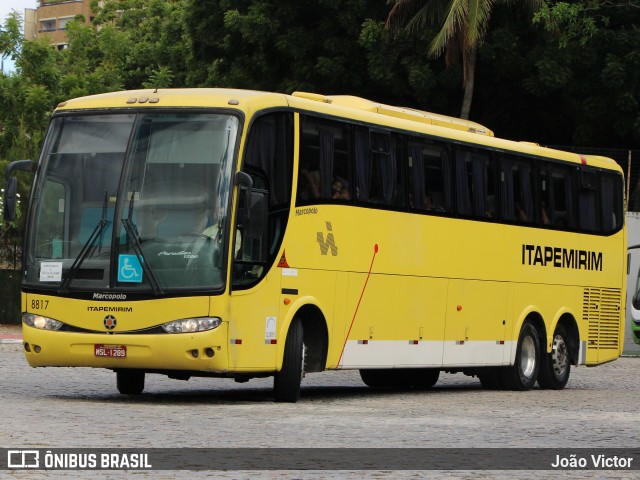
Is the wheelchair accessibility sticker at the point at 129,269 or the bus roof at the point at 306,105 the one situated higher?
the bus roof at the point at 306,105

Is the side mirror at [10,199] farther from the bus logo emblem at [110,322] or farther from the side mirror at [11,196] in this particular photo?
the bus logo emblem at [110,322]

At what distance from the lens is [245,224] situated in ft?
54.4

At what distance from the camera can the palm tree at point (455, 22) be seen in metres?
37.4

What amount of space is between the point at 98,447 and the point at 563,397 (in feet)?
35.8

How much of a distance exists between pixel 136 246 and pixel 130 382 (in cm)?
276

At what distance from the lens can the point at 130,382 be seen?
61.6 feet

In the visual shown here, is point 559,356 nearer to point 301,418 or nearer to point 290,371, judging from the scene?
point 290,371

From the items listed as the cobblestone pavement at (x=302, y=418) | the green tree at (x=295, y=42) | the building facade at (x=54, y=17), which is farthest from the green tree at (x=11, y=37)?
the building facade at (x=54, y=17)

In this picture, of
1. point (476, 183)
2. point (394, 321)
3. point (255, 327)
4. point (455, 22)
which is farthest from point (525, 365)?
point (455, 22)

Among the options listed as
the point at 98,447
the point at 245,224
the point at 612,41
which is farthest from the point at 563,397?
the point at 612,41

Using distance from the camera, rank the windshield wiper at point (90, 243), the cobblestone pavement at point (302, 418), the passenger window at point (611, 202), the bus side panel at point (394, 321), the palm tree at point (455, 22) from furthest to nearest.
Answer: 1. the palm tree at point (455, 22)
2. the passenger window at point (611, 202)
3. the bus side panel at point (394, 321)
4. the windshield wiper at point (90, 243)
5. the cobblestone pavement at point (302, 418)

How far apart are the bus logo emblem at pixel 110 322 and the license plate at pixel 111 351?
203 millimetres

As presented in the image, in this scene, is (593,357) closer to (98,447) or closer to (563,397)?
(563,397)

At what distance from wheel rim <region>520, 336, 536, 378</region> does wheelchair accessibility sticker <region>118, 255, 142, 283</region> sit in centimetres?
848
